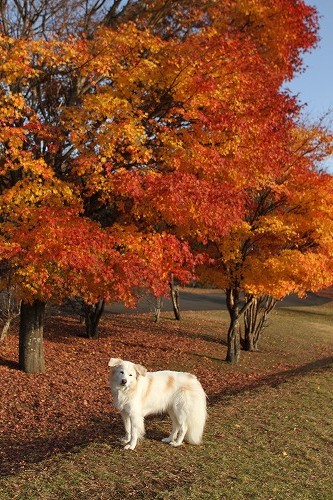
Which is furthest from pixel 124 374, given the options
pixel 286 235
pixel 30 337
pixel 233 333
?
pixel 233 333

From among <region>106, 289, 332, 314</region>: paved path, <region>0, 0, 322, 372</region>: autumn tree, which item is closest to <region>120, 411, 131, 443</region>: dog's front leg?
<region>0, 0, 322, 372</region>: autumn tree

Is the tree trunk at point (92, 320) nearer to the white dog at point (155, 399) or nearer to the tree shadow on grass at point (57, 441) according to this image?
the tree shadow on grass at point (57, 441)

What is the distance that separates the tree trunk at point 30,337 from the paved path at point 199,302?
567 inches

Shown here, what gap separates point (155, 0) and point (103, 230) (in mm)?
6038

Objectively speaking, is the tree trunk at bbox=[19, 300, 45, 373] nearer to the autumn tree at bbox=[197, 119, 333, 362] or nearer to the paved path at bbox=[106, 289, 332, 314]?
the autumn tree at bbox=[197, 119, 333, 362]

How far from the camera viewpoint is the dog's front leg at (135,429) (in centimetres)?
677

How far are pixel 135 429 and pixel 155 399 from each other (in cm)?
46

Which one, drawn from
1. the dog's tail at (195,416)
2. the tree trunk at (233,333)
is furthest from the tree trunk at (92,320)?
the dog's tail at (195,416)

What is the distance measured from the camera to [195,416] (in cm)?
702

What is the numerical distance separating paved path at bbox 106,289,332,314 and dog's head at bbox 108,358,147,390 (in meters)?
20.7

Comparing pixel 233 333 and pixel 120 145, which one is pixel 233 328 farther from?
pixel 120 145

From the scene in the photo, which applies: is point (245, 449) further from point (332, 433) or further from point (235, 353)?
point (235, 353)

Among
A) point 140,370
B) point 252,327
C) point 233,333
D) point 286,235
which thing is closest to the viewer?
point 140,370

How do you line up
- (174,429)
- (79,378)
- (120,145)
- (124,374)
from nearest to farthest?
(124,374)
(174,429)
(120,145)
(79,378)
